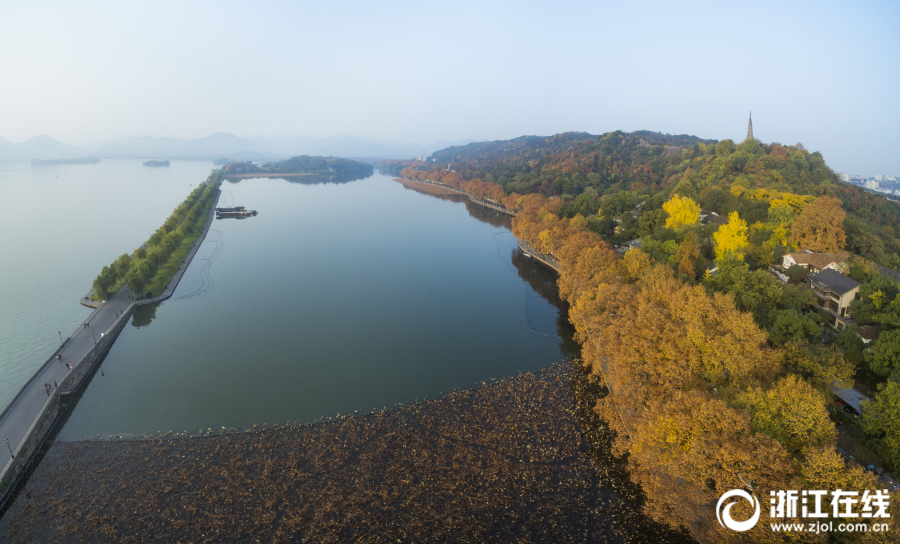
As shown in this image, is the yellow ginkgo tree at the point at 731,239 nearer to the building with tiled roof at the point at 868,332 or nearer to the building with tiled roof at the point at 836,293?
the building with tiled roof at the point at 836,293

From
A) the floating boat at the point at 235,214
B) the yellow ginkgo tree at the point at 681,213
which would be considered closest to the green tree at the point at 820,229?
the yellow ginkgo tree at the point at 681,213

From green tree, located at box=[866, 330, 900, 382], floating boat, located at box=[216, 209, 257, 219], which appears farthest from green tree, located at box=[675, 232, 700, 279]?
floating boat, located at box=[216, 209, 257, 219]

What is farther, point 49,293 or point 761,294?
point 49,293

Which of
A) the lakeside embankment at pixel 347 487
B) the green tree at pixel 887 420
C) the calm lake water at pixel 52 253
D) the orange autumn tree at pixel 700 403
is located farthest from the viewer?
the calm lake water at pixel 52 253

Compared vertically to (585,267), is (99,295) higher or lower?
lower

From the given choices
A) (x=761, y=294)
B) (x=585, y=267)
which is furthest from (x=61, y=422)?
(x=761, y=294)

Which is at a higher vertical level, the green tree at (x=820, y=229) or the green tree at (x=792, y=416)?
the green tree at (x=820, y=229)

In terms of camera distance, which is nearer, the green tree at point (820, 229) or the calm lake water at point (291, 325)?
the calm lake water at point (291, 325)

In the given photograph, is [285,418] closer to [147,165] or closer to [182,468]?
[182,468]
